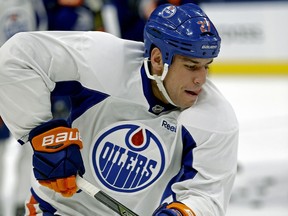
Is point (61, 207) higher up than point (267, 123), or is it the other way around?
point (61, 207)

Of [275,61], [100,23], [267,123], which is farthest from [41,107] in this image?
[275,61]

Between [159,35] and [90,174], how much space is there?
504 mm

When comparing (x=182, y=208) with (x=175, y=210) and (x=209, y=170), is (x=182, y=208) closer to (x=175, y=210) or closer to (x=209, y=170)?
(x=175, y=210)

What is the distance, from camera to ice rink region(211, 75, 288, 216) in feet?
14.6

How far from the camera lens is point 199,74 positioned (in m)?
2.75

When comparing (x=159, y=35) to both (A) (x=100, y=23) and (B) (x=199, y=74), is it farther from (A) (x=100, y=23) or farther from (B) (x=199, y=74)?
(A) (x=100, y=23)

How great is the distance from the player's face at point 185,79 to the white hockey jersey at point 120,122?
56 mm

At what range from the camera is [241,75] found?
7598 mm

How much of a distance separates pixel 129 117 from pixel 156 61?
201mm

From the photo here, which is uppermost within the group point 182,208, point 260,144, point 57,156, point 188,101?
point 188,101

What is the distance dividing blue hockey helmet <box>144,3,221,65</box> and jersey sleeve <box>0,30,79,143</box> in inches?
11.1

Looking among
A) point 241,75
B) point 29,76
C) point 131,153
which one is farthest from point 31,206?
point 241,75

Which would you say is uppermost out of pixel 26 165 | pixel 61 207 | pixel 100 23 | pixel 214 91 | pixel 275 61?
pixel 214 91

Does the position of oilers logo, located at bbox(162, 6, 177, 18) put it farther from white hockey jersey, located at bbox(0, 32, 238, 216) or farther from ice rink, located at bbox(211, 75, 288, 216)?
ice rink, located at bbox(211, 75, 288, 216)
